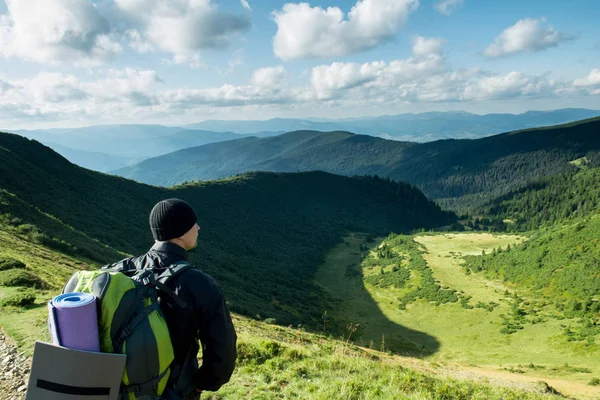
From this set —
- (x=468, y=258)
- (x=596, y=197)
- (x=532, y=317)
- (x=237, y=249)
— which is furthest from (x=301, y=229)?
(x=596, y=197)

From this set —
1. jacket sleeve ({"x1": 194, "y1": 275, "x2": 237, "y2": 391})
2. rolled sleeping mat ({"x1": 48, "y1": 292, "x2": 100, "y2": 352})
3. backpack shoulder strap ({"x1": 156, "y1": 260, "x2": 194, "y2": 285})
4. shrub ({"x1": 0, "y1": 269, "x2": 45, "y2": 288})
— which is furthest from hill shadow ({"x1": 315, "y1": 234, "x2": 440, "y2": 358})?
shrub ({"x1": 0, "y1": 269, "x2": 45, "y2": 288})

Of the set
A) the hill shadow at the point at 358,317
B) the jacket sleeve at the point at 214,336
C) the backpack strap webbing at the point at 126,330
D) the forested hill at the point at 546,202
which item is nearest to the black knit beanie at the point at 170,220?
the jacket sleeve at the point at 214,336

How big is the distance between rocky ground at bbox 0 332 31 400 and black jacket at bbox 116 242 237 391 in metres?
5.52

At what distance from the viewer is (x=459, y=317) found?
42.6m

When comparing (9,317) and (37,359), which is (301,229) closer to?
(9,317)

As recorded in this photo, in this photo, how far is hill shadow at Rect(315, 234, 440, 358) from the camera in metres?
34.5

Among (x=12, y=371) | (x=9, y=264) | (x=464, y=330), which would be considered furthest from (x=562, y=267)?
(x=9, y=264)

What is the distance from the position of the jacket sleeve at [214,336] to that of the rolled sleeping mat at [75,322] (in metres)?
0.96

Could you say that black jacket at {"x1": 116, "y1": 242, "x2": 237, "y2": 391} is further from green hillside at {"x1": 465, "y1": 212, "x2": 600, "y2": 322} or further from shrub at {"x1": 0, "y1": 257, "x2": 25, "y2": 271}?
green hillside at {"x1": 465, "y1": 212, "x2": 600, "y2": 322}

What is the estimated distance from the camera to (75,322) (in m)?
3.08

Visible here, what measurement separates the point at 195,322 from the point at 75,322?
114 cm

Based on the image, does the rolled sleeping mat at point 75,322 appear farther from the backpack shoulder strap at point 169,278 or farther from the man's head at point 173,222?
the man's head at point 173,222

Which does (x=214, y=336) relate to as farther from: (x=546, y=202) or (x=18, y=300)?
(x=546, y=202)

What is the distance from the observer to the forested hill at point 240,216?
137 ft
